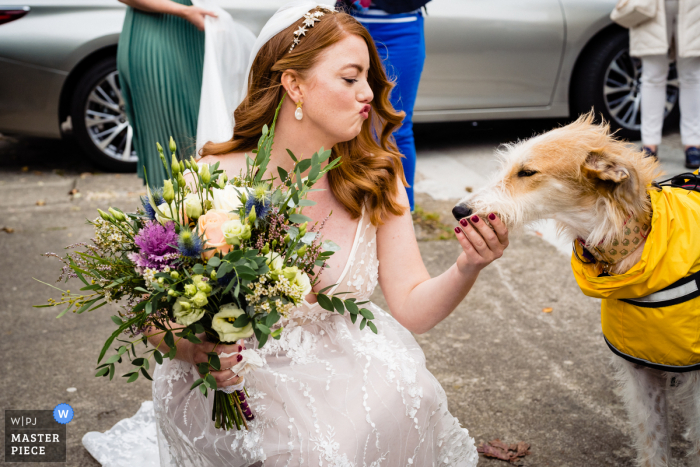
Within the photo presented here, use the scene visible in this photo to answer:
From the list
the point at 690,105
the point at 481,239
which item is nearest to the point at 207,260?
the point at 481,239

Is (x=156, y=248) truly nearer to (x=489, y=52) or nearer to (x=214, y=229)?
(x=214, y=229)

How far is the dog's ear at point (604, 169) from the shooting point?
1.91m

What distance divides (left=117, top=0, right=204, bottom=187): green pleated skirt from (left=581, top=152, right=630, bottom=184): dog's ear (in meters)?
2.22

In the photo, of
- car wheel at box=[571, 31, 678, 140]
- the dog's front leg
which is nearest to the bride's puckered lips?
the dog's front leg

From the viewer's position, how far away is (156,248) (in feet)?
5.04

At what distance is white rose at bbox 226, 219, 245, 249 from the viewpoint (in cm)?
151

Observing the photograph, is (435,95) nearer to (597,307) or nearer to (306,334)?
(597,307)

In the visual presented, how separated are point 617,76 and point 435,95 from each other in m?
1.85

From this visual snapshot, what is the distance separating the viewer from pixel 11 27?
540 cm

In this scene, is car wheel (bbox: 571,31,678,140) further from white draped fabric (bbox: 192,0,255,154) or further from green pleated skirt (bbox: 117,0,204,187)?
green pleated skirt (bbox: 117,0,204,187)

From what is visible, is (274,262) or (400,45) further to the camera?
(400,45)

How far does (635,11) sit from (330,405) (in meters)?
4.52

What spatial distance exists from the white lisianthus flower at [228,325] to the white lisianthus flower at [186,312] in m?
0.05

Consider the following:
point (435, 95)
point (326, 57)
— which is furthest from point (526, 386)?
point (435, 95)
